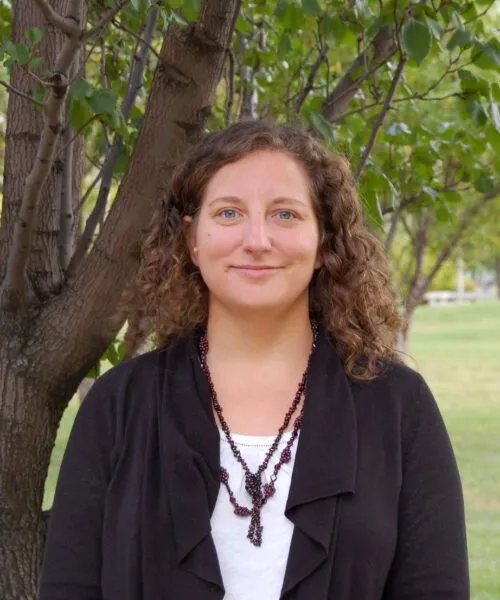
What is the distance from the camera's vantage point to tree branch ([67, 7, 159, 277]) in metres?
3.61

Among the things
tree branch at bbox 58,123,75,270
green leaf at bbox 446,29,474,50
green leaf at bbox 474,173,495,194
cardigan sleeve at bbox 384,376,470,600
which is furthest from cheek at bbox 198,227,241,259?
green leaf at bbox 474,173,495,194

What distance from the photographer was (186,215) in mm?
2678

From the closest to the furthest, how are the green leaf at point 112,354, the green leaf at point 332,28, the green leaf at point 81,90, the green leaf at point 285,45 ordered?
the green leaf at point 81,90, the green leaf at point 332,28, the green leaf at point 112,354, the green leaf at point 285,45

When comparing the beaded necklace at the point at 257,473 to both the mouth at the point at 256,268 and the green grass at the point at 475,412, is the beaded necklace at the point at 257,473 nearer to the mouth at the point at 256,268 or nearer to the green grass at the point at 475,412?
the mouth at the point at 256,268

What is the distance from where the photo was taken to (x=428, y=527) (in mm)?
2371

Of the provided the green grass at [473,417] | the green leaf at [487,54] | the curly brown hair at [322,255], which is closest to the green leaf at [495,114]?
the green leaf at [487,54]

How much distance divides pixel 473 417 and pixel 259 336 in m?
14.1

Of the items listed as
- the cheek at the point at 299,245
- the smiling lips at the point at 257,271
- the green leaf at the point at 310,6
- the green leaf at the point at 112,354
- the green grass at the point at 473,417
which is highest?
the green leaf at the point at 310,6

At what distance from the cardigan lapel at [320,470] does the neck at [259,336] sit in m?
0.08

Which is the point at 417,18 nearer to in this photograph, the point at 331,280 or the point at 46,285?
the point at 331,280

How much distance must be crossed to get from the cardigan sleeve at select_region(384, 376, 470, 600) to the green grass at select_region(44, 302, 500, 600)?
52 centimetres

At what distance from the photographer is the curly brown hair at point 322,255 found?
102 inches

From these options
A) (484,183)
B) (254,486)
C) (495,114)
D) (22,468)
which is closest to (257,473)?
(254,486)

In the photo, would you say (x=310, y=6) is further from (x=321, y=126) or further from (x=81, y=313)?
(x=81, y=313)
